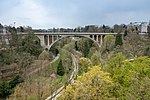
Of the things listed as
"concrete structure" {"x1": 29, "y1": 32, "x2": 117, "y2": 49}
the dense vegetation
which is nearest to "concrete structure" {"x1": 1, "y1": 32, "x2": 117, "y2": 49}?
"concrete structure" {"x1": 29, "y1": 32, "x2": 117, "y2": 49}

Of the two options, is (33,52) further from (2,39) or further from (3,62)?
(3,62)

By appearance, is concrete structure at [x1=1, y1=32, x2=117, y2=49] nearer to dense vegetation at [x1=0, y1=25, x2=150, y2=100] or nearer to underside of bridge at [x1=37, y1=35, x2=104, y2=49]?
underside of bridge at [x1=37, y1=35, x2=104, y2=49]

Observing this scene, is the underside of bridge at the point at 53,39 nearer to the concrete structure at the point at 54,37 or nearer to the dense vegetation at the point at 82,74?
the concrete structure at the point at 54,37

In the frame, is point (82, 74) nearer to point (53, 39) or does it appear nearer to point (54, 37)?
point (53, 39)

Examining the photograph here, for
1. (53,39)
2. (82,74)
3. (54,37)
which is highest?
(54,37)

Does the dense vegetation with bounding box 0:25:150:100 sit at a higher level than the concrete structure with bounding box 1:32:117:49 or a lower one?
lower

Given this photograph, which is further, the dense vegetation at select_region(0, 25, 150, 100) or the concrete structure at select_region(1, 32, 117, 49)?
the concrete structure at select_region(1, 32, 117, 49)

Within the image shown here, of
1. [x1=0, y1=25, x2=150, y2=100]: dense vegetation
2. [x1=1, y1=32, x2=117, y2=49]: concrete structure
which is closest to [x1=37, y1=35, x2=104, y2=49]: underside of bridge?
[x1=1, y1=32, x2=117, y2=49]: concrete structure

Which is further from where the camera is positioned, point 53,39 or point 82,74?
point 53,39

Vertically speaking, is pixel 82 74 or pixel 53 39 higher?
pixel 53 39

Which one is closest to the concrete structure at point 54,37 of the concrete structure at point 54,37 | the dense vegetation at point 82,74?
the concrete structure at point 54,37

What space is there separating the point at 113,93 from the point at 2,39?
28344 millimetres

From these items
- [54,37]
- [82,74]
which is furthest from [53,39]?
[82,74]

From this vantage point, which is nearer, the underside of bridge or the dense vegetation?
the dense vegetation
